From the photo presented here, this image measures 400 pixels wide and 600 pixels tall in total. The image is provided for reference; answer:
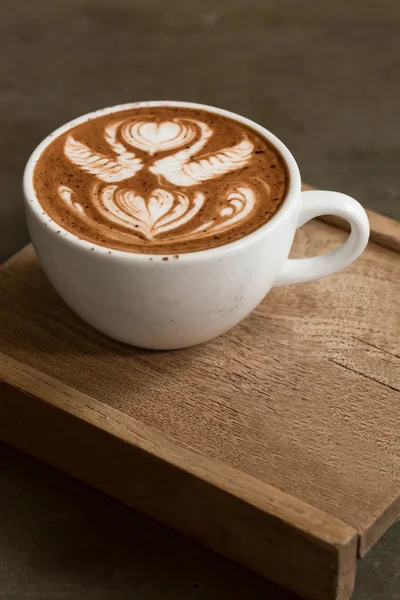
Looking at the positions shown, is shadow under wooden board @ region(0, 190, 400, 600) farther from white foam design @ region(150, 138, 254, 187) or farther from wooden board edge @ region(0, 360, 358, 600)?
white foam design @ region(150, 138, 254, 187)

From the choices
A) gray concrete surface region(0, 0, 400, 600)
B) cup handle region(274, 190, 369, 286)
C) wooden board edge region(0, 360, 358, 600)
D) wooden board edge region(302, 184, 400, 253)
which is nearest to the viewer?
wooden board edge region(0, 360, 358, 600)

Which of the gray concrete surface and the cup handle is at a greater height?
the cup handle

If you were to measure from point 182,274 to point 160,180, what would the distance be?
0.13 metres

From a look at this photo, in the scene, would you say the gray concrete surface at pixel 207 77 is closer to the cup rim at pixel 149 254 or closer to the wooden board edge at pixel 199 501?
the wooden board edge at pixel 199 501

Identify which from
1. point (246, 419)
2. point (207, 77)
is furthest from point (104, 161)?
point (207, 77)

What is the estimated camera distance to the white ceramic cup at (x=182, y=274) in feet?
3.12

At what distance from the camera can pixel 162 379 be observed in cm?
105

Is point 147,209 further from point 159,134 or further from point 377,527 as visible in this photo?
point 377,527

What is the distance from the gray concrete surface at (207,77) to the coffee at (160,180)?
0.98 feet

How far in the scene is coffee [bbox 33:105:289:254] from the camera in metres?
0.98

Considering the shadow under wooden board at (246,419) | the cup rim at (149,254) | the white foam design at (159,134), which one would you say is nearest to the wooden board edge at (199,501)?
the shadow under wooden board at (246,419)

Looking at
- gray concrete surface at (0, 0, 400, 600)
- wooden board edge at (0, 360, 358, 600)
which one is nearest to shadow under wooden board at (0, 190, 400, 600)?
wooden board edge at (0, 360, 358, 600)

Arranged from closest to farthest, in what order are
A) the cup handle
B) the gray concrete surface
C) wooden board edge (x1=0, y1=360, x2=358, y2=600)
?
wooden board edge (x1=0, y1=360, x2=358, y2=600) < the cup handle < the gray concrete surface

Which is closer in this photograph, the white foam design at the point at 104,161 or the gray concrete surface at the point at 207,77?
the white foam design at the point at 104,161
